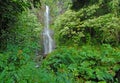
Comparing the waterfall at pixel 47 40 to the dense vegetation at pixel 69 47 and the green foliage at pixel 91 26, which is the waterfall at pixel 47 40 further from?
the green foliage at pixel 91 26

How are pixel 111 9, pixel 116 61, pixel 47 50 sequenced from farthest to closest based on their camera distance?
pixel 47 50
pixel 111 9
pixel 116 61

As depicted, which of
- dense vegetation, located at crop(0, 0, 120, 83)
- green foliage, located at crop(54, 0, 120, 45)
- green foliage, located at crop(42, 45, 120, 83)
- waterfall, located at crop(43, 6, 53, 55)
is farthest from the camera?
waterfall, located at crop(43, 6, 53, 55)

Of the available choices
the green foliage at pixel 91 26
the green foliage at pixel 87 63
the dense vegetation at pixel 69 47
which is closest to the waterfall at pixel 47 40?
the dense vegetation at pixel 69 47

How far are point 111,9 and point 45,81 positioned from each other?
4.26 meters

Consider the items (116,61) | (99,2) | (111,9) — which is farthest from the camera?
(99,2)

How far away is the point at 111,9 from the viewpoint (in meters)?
7.01

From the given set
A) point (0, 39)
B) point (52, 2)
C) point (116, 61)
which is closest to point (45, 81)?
point (0, 39)

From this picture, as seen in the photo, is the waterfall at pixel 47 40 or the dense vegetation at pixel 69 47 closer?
the dense vegetation at pixel 69 47

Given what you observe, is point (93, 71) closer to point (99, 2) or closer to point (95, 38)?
point (95, 38)

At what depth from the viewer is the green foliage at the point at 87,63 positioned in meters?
4.80

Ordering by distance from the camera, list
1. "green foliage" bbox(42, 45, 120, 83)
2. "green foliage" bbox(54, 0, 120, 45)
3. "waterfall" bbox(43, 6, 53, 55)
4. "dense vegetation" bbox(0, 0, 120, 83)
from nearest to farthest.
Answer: "dense vegetation" bbox(0, 0, 120, 83), "green foliage" bbox(42, 45, 120, 83), "green foliage" bbox(54, 0, 120, 45), "waterfall" bbox(43, 6, 53, 55)

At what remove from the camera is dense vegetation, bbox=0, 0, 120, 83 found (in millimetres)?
3623

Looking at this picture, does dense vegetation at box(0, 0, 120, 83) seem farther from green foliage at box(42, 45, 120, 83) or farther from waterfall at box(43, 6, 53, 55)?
waterfall at box(43, 6, 53, 55)

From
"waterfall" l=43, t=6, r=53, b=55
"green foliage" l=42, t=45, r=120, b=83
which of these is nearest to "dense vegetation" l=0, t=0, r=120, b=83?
"green foliage" l=42, t=45, r=120, b=83
